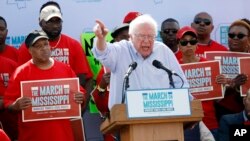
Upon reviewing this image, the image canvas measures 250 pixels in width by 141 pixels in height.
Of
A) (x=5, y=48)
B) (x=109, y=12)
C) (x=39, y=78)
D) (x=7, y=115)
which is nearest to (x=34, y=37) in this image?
(x=39, y=78)

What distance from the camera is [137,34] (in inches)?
269

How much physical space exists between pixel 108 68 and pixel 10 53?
5.49 feet

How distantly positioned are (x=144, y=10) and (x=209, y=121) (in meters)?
1.83

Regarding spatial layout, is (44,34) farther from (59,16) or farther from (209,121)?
(209,121)

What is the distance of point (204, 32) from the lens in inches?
375

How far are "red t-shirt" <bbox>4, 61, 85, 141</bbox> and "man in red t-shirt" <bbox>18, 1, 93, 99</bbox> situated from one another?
55cm

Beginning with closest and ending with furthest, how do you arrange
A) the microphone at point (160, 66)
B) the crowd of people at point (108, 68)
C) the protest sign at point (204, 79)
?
the microphone at point (160, 66)
the crowd of people at point (108, 68)
the protest sign at point (204, 79)

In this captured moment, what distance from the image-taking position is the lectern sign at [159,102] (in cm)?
611

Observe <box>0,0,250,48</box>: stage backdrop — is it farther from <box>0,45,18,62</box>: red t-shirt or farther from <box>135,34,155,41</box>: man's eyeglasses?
<box>135,34,155,41</box>: man's eyeglasses

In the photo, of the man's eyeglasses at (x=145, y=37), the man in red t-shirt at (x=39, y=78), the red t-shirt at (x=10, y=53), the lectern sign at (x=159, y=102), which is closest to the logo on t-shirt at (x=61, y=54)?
the man in red t-shirt at (x=39, y=78)

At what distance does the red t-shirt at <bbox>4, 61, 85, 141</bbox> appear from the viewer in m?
7.98

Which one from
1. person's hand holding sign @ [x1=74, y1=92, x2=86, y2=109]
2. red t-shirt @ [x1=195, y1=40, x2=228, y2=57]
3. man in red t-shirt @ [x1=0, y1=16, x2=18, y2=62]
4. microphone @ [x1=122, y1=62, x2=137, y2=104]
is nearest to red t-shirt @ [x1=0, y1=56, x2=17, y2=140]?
man in red t-shirt @ [x1=0, y1=16, x2=18, y2=62]

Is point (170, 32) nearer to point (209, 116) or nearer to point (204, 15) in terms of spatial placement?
point (204, 15)

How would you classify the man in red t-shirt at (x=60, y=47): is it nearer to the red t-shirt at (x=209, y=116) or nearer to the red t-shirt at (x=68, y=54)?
the red t-shirt at (x=68, y=54)
